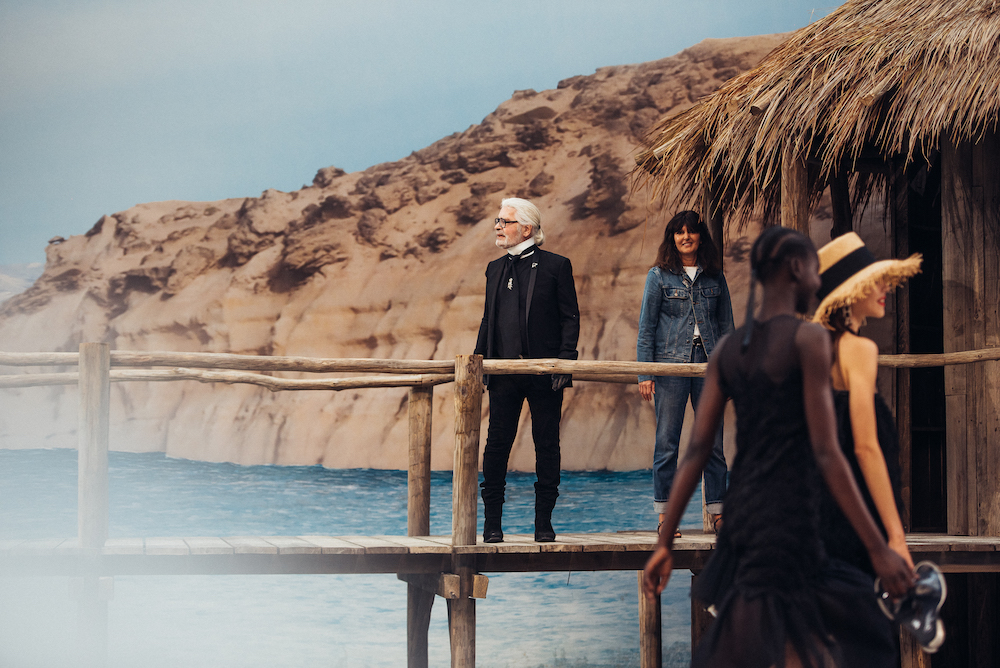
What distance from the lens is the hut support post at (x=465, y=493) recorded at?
16.7 feet

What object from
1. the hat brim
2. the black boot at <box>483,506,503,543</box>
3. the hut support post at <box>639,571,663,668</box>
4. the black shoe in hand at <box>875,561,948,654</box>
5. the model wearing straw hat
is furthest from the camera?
the hut support post at <box>639,571,663,668</box>

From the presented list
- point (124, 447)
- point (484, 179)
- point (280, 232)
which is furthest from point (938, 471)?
point (124, 447)

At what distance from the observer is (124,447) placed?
30438mm

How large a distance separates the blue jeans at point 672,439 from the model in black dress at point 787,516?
2815mm

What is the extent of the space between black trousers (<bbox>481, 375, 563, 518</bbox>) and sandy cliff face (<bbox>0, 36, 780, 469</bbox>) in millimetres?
18366

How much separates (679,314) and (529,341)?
813 mm

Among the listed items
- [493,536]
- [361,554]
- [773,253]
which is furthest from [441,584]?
[773,253]

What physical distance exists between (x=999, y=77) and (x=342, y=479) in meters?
22.2

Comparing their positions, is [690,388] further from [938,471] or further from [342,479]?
[342,479]

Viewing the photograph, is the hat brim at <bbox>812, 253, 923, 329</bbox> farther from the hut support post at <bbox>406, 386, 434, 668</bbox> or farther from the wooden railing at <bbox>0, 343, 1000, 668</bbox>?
the hut support post at <bbox>406, 386, 434, 668</bbox>

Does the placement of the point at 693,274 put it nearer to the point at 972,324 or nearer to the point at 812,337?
the point at 972,324

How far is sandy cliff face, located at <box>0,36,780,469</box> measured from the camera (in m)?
25.2

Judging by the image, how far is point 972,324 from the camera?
6.17 metres

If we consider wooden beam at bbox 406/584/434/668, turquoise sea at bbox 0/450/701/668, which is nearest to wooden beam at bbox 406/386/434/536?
wooden beam at bbox 406/584/434/668
